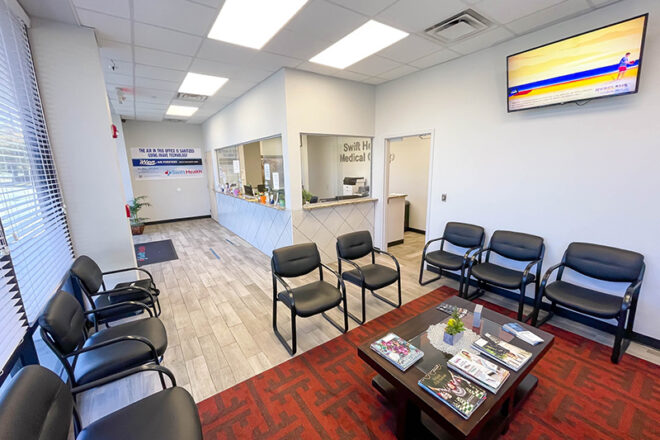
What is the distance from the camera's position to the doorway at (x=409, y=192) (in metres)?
5.36

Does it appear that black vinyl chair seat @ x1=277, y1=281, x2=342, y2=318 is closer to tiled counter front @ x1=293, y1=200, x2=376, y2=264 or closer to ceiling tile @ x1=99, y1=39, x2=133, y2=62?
tiled counter front @ x1=293, y1=200, x2=376, y2=264

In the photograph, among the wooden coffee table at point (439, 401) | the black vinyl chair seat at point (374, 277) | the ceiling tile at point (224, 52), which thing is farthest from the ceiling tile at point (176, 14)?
the wooden coffee table at point (439, 401)

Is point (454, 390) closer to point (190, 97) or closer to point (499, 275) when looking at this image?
point (499, 275)

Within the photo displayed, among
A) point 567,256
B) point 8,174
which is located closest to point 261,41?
point 8,174

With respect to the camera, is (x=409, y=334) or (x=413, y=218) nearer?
(x=409, y=334)

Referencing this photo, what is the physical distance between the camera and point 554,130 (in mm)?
2729

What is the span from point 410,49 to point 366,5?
1.05 metres

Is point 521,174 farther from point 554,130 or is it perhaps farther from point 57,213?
point 57,213

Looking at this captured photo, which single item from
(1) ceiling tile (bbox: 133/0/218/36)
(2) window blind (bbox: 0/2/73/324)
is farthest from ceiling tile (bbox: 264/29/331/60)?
(2) window blind (bbox: 0/2/73/324)

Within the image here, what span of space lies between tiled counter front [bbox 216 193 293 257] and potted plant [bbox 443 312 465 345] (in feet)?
8.95

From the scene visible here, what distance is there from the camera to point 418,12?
2.33 m

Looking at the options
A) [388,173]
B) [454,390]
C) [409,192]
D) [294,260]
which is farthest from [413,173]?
[454,390]

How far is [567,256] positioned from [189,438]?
3.37m

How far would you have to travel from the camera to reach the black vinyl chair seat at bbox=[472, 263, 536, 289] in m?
2.69
